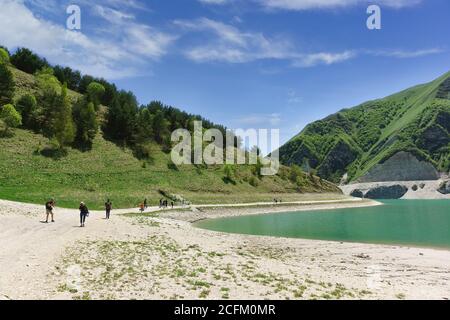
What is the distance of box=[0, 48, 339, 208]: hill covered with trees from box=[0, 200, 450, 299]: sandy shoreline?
107ft

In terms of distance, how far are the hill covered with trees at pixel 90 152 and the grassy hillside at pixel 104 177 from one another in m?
0.19

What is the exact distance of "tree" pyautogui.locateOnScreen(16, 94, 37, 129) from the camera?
8919 centimetres

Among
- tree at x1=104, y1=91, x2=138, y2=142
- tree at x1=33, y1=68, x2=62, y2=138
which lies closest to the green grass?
tree at x1=33, y1=68, x2=62, y2=138

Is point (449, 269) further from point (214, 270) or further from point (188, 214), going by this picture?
point (188, 214)

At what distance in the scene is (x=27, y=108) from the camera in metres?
89.9

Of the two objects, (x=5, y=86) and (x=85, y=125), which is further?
(x=85, y=125)

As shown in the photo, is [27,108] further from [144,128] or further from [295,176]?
[295,176]

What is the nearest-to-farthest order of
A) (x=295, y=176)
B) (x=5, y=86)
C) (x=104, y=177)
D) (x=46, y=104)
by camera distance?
(x=104, y=177), (x=5, y=86), (x=46, y=104), (x=295, y=176)

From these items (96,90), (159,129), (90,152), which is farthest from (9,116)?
(159,129)

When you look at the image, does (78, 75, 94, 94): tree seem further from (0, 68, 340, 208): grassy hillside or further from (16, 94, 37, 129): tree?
(16, 94, 37, 129): tree

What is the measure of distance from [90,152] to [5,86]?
25.9m

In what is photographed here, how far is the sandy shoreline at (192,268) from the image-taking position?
15070 millimetres

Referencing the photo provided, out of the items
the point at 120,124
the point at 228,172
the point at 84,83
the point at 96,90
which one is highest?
the point at 84,83

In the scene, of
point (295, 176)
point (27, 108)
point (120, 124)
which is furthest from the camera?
point (295, 176)
